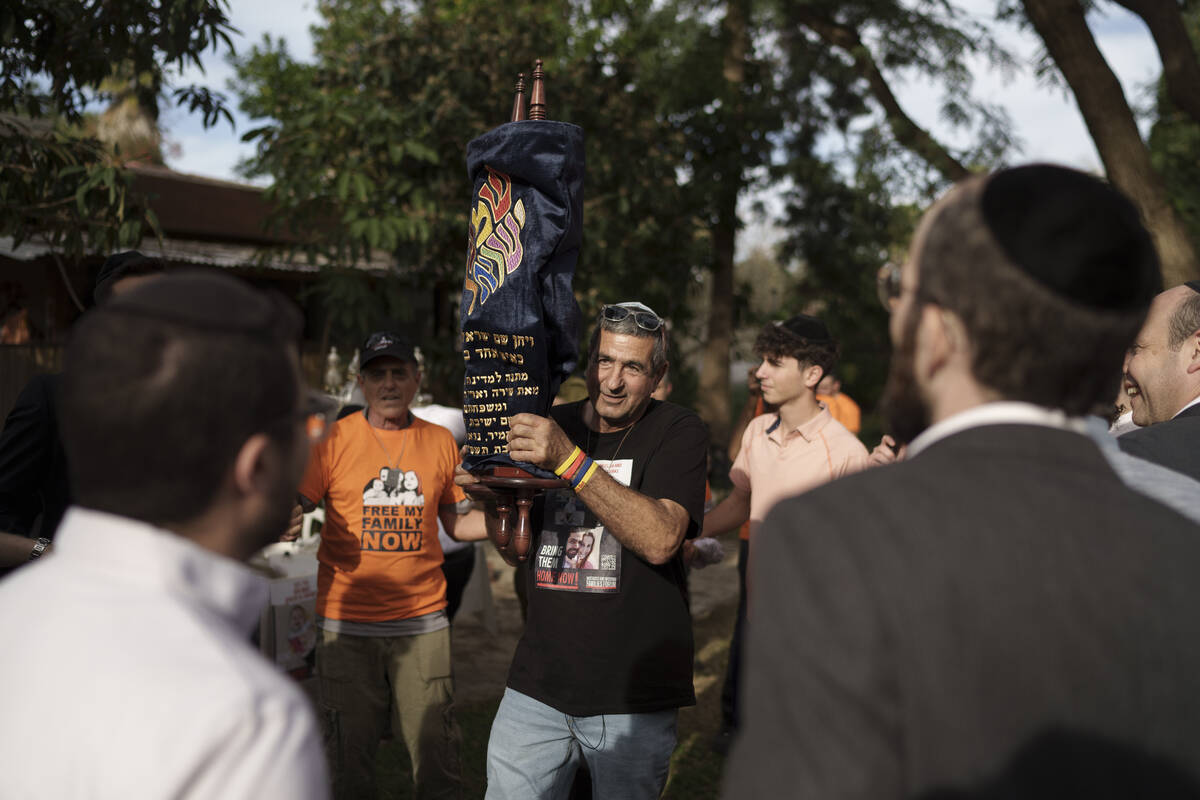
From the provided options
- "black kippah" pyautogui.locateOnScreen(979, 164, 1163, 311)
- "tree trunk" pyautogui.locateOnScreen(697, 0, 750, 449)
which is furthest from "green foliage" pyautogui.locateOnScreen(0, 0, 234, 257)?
"tree trunk" pyautogui.locateOnScreen(697, 0, 750, 449)

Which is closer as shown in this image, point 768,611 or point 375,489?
point 768,611

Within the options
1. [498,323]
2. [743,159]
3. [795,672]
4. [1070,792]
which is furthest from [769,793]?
[743,159]

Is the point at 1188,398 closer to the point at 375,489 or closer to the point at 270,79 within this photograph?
the point at 375,489

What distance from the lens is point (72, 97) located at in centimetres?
546

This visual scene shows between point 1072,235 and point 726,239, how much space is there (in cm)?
1395

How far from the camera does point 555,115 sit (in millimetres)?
10828

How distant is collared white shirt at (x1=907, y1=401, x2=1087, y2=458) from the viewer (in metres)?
1.16

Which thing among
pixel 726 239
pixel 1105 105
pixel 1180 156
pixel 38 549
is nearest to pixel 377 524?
pixel 38 549

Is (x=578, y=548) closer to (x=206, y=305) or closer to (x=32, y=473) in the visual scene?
(x=32, y=473)

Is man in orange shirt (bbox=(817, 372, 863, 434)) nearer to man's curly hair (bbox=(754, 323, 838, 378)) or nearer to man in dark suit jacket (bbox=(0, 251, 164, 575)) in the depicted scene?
man's curly hair (bbox=(754, 323, 838, 378))

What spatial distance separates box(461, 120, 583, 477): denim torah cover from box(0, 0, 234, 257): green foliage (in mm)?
2686

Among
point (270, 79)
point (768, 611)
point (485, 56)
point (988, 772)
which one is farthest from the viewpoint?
point (270, 79)

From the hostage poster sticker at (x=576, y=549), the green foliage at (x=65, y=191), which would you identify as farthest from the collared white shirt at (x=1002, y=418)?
the green foliage at (x=65, y=191)

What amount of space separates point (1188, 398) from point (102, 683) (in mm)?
2994
